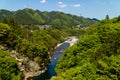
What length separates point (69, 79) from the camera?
51688 mm

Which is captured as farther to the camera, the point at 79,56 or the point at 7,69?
the point at 7,69

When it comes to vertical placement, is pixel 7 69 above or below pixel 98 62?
below

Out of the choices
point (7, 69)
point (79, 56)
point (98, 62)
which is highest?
point (98, 62)

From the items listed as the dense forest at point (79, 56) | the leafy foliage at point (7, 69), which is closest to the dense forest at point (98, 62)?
the dense forest at point (79, 56)

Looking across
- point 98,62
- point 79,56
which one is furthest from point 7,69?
point 98,62

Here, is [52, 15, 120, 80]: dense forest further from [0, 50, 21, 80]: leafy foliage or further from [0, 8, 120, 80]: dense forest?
[0, 50, 21, 80]: leafy foliage

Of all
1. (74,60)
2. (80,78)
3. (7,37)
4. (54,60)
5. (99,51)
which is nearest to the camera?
(80,78)

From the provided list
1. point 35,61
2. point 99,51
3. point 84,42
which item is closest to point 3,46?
point 35,61

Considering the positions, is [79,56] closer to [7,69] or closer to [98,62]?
[98,62]

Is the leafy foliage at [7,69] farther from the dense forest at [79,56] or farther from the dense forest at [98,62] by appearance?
the dense forest at [98,62]

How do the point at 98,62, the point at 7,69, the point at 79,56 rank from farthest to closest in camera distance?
the point at 7,69 → the point at 79,56 → the point at 98,62

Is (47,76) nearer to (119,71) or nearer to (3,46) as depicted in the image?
(3,46)

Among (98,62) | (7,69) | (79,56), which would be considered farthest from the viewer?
(7,69)

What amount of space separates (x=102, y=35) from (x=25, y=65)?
42546 mm
